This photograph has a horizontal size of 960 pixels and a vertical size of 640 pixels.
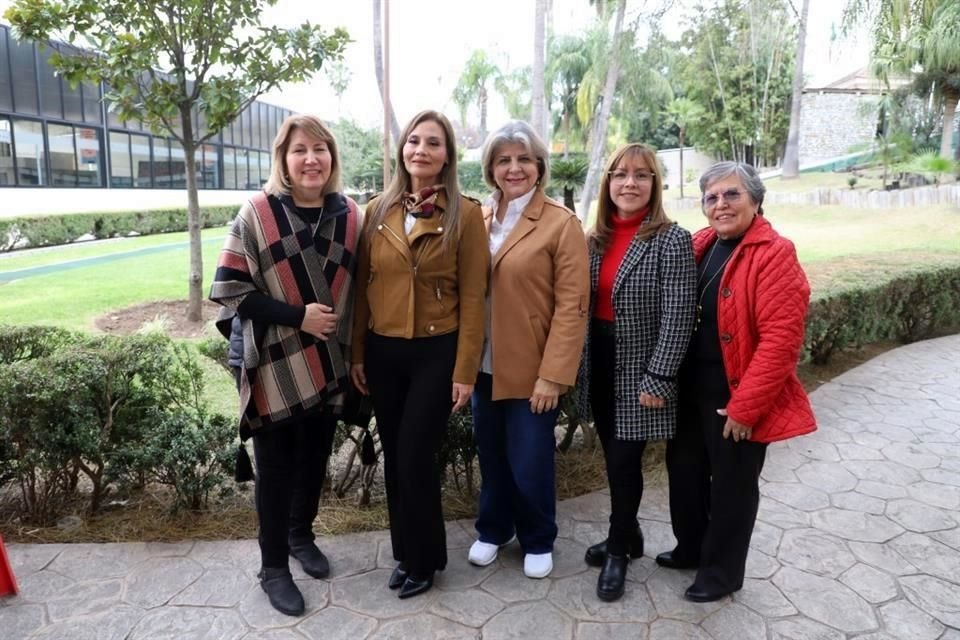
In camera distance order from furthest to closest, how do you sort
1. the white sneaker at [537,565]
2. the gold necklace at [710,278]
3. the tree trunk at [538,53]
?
the tree trunk at [538,53], the white sneaker at [537,565], the gold necklace at [710,278]

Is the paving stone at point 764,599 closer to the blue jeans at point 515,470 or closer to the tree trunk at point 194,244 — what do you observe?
the blue jeans at point 515,470

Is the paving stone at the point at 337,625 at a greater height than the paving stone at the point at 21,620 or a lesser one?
greater

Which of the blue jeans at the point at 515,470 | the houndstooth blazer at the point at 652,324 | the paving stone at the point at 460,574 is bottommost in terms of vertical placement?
the paving stone at the point at 460,574

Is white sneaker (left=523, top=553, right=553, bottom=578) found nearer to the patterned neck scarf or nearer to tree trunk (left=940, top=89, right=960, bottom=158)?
the patterned neck scarf

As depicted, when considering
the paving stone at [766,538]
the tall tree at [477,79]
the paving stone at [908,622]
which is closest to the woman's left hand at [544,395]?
the paving stone at [766,538]

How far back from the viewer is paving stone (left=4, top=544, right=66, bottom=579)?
9.62ft

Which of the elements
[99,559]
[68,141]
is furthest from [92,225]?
[99,559]

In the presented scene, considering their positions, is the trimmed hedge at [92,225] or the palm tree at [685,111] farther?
the palm tree at [685,111]

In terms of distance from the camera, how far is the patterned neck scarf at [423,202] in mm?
2484

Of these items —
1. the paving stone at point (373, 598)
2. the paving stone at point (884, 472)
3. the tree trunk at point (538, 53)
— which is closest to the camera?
the paving stone at point (373, 598)

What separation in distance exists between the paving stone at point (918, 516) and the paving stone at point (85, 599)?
3722 mm

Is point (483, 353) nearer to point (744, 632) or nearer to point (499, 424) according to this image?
point (499, 424)

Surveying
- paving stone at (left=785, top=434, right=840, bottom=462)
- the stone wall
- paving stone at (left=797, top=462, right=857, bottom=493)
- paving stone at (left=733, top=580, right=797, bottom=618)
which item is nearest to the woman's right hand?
paving stone at (left=733, top=580, right=797, bottom=618)

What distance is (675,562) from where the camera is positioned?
2949 mm
